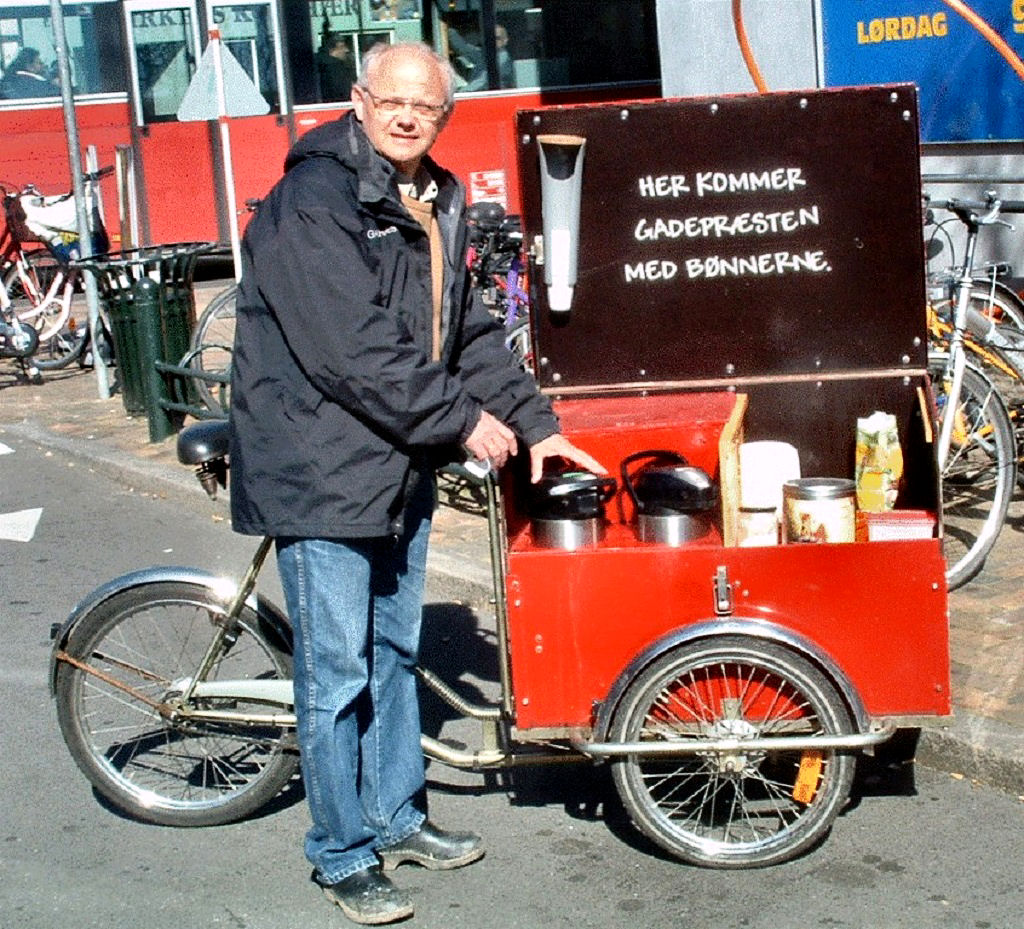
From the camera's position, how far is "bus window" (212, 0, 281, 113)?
14953mm

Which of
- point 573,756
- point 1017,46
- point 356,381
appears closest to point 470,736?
point 573,756

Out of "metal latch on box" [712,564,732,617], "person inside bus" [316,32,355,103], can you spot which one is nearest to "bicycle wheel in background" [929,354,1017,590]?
"metal latch on box" [712,564,732,617]

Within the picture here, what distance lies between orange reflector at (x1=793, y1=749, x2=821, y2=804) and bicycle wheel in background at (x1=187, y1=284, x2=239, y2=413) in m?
5.33

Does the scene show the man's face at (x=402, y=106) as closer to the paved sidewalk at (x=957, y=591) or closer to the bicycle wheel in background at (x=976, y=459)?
the paved sidewalk at (x=957, y=591)

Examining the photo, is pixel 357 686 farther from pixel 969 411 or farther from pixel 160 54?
pixel 160 54

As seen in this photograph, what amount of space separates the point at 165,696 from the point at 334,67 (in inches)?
463

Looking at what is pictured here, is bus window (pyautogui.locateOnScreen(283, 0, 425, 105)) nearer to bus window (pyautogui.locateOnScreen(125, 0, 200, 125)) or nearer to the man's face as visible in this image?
bus window (pyautogui.locateOnScreen(125, 0, 200, 125))

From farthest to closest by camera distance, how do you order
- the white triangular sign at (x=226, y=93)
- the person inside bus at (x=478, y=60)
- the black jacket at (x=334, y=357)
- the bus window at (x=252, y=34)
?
the person inside bus at (x=478, y=60) → the bus window at (x=252, y=34) → the white triangular sign at (x=226, y=93) → the black jacket at (x=334, y=357)

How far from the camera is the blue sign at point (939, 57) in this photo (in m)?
8.00

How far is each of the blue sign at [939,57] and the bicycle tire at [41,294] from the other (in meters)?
6.36

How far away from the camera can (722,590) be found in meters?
3.88

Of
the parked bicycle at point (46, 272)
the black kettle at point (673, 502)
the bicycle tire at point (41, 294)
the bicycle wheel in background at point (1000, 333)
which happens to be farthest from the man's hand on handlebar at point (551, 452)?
the bicycle tire at point (41, 294)

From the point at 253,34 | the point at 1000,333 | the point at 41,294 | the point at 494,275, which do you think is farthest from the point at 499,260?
the point at 253,34

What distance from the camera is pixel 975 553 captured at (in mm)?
5621
